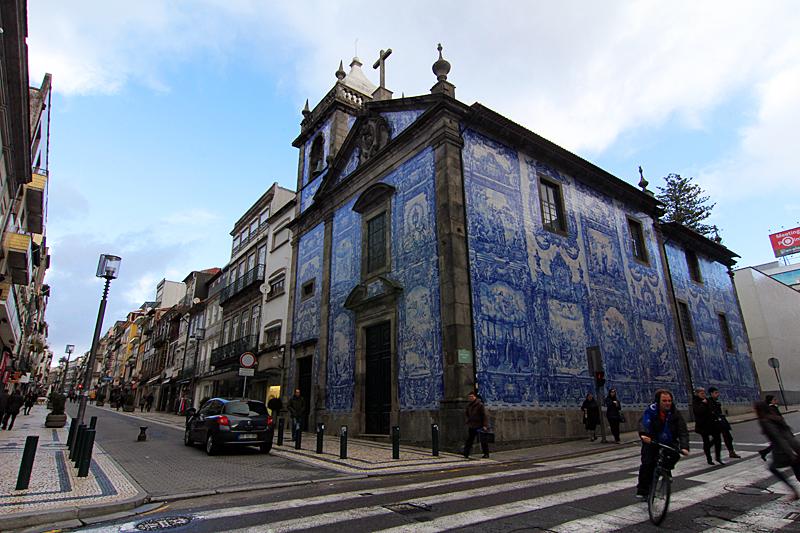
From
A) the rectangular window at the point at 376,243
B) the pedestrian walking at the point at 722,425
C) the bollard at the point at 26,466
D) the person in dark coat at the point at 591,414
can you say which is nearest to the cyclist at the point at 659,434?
the pedestrian walking at the point at 722,425

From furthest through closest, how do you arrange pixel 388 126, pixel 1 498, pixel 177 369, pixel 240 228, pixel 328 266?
pixel 177 369 → pixel 240 228 → pixel 328 266 → pixel 388 126 → pixel 1 498

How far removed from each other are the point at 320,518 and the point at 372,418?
10009mm

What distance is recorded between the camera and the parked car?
34.5ft

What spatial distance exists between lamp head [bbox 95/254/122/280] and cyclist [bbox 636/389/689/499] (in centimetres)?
1121

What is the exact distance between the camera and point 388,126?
1689cm

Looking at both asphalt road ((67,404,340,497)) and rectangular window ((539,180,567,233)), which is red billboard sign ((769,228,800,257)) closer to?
rectangular window ((539,180,567,233))

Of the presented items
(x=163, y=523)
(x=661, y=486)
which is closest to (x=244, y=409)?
(x=163, y=523)

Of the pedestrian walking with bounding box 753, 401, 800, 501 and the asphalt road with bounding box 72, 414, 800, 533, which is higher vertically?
the pedestrian walking with bounding box 753, 401, 800, 501

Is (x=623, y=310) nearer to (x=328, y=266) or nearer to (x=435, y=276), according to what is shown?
(x=435, y=276)

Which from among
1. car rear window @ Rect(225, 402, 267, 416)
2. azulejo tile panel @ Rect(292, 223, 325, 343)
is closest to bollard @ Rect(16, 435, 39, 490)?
car rear window @ Rect(225, 402, 267, 416)

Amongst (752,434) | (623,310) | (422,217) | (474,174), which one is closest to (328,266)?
(422,217)

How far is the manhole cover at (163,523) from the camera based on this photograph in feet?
14.9

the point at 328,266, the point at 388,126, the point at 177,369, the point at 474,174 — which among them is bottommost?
the point at 177,369

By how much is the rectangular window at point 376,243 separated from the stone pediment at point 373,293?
0.64m
